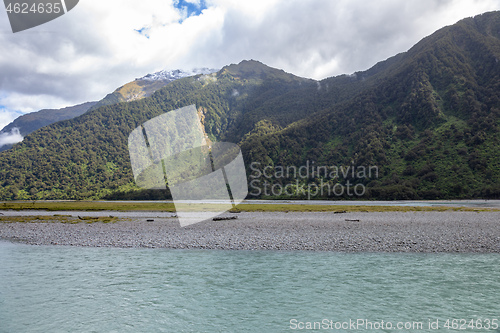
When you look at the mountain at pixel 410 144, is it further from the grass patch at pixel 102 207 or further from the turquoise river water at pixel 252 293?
the turquoise river water at pixel 252 293

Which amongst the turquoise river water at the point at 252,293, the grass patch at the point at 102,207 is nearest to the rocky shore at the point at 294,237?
the turquoise river water at the point at 252,293

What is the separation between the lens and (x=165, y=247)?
30.9m

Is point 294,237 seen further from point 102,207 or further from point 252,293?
point 102,207

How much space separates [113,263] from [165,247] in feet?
23.7

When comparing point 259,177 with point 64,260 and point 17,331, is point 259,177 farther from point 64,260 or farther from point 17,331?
point 17,331

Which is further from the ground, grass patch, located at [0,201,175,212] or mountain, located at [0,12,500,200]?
mountain, located at [0,12,500,200]

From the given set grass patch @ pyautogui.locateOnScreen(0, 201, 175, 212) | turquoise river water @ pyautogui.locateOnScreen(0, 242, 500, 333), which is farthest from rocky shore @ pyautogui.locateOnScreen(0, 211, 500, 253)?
grass patch @ pyautogui.locateOnScreen(0, 201, 175, 212)

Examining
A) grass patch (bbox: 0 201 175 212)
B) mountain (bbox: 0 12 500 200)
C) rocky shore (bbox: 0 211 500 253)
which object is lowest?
rocky shore (bbox: 0 211 500 253)

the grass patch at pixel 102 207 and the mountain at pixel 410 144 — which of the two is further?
the mountain at pixel 410 144

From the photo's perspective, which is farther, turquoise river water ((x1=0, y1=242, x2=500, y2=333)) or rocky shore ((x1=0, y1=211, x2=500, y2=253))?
rocky shore ((x1=0, y1=211, x2=500, y2=253))

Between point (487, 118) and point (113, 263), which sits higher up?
point (487, 118)

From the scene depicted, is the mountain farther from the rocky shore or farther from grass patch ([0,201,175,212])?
the rocky shore

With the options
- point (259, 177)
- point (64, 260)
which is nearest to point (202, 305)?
point (64, 260)

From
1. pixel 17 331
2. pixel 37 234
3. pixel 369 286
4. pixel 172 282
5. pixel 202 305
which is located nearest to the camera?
pixel 17 331
